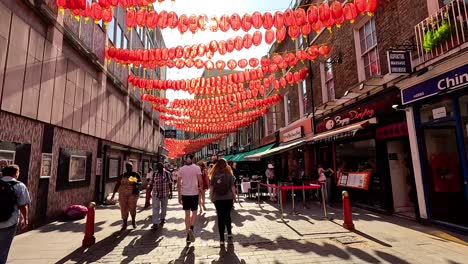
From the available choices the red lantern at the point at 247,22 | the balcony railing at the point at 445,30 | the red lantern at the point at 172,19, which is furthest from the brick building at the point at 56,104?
the balcony railing at the point at 445,30

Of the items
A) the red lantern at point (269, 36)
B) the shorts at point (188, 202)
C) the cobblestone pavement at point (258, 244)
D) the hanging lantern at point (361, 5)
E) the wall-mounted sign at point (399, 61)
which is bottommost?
the cobblestone pavement at point (258, 244)

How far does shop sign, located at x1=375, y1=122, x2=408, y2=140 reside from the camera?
872cm

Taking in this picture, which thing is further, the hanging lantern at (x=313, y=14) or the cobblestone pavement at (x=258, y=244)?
the hanging lantern at (x=313, y=14)

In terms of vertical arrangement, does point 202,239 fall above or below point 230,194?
below

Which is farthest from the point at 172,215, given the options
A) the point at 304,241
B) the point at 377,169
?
the point at 377,169

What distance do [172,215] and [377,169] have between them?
7795 millimetres

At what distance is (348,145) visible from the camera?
1251 centimetres

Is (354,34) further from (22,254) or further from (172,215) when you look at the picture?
(22,254)

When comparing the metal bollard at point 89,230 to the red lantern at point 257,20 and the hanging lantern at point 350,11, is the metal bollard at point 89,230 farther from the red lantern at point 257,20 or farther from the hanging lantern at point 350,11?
the hanging lantern at point 350,11

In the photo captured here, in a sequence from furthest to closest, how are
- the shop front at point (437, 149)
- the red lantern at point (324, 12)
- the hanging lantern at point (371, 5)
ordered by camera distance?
1. the red lantern at point (324, 12)
2. the hanging lantern at point (371, 5)
3. the shop front at point (437, 149)

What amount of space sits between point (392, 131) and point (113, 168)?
14611 millimetres

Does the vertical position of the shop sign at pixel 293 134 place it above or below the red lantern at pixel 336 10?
below

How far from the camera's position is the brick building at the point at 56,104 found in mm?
7305

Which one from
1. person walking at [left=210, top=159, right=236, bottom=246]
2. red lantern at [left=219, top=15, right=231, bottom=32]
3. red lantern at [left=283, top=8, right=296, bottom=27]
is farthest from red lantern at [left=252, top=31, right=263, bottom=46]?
person walking at [left=210, top=159, right=236, bottom=246]
